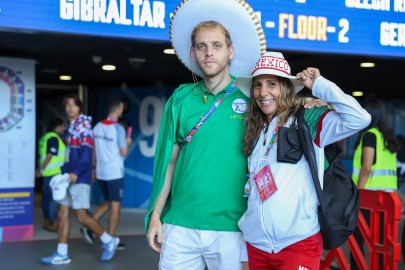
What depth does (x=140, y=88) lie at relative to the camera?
11641 millimetres

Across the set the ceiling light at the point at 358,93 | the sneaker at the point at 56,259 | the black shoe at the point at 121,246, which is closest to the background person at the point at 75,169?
the sneaker at the point at 56,259

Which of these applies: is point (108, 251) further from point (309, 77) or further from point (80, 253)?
point (309, 77)

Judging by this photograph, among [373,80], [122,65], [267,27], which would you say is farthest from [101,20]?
[373,80]

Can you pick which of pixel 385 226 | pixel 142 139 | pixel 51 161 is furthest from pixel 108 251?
pixel 142 139

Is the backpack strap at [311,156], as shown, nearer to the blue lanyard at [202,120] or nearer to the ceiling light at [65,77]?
the blue lanyard at [202,120]

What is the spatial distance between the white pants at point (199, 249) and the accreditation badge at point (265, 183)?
29 cm

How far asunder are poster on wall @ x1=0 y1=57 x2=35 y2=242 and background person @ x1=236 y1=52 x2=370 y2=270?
5743 mm

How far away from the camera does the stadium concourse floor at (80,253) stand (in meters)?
6.34

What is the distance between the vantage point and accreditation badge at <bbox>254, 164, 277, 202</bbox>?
2551 mm

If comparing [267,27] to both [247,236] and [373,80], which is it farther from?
[373,80]

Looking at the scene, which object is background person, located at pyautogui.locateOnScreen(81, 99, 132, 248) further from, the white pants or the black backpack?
the black backpack

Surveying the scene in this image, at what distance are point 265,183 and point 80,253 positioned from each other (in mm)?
4837

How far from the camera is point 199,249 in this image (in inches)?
108

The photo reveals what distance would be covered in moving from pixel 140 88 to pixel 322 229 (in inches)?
365
